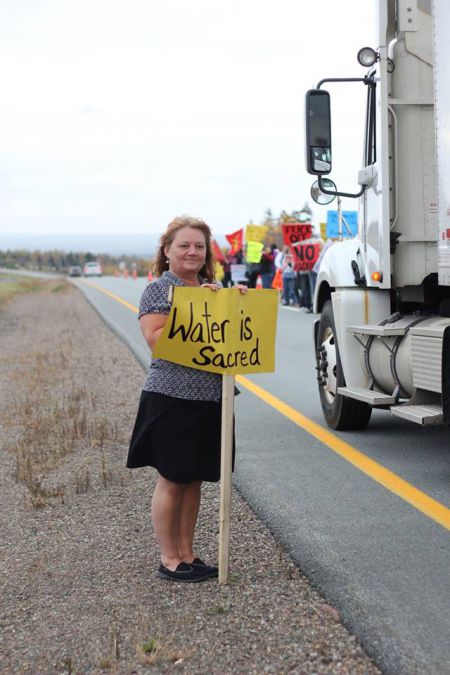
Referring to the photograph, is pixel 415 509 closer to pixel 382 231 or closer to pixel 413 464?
pixel 413 464

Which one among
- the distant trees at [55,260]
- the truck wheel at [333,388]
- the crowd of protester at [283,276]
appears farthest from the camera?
Answer: the distant trees at [55,260]

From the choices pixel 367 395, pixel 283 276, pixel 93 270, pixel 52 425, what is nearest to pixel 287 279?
pixel 283 276

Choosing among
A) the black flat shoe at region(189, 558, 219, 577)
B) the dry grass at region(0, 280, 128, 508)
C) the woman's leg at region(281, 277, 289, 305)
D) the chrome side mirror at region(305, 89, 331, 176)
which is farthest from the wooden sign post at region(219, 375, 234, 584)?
the woman's leg at region(281, 277, 289, 305)

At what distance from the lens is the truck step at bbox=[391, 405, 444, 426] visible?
19.6 feet

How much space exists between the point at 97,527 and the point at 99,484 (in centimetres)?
103

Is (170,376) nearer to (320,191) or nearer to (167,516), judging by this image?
(167,516)

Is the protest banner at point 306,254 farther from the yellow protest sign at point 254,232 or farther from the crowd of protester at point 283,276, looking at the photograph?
the yellow protest sign at point 254,232

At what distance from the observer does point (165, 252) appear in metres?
4.47

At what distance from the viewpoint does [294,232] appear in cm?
2438

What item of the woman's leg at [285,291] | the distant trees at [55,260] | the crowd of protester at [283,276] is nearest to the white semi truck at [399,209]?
the crowd of protester at [283,276]

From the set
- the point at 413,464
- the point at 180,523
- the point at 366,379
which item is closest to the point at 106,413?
the point at 366,379

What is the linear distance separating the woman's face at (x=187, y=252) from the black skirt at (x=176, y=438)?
1.86ft

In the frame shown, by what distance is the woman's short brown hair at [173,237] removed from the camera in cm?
438

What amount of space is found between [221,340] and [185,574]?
1051mm
